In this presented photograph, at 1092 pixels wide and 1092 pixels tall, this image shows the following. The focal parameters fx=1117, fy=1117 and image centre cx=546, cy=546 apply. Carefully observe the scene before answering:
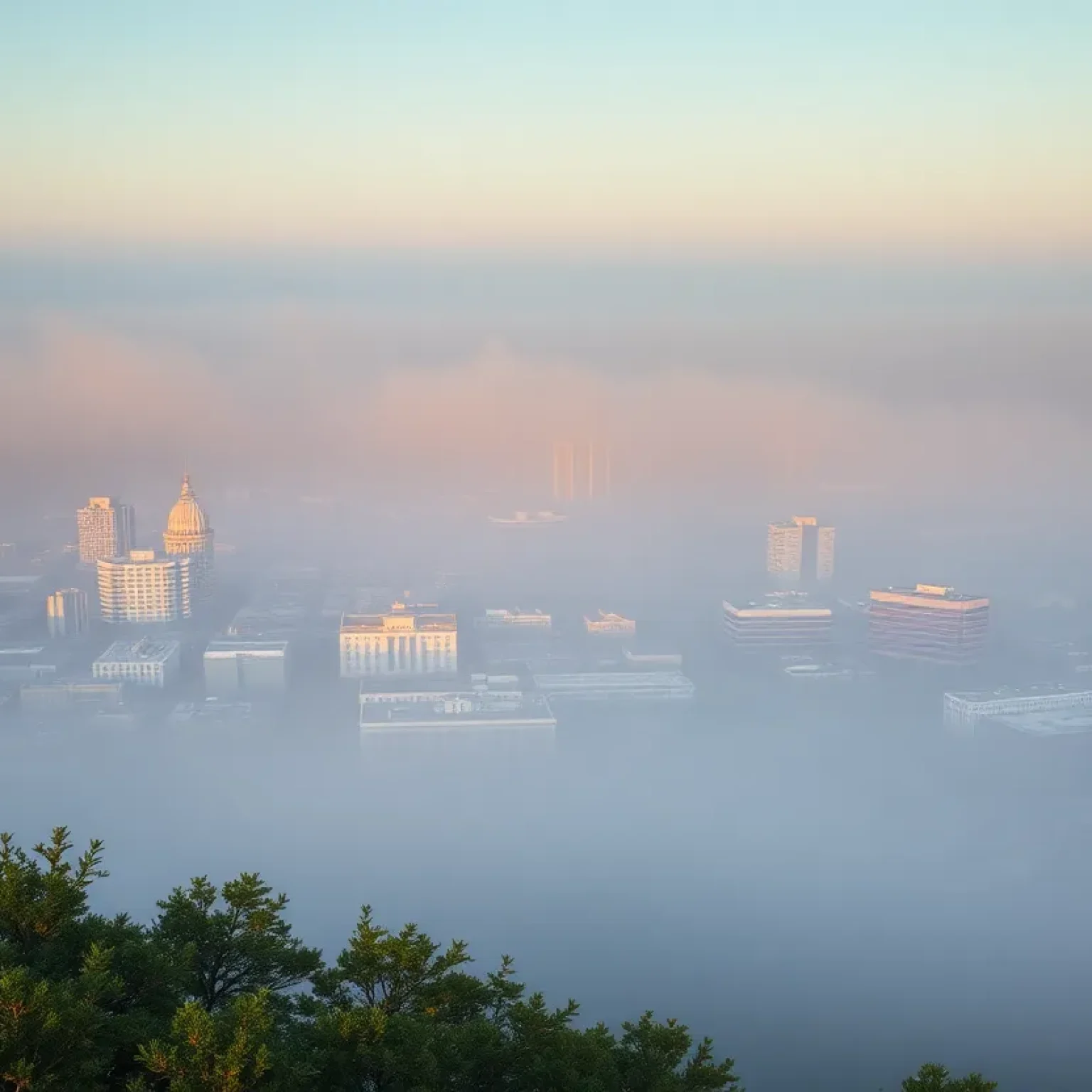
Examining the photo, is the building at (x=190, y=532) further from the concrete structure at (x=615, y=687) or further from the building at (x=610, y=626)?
the concrete structure at (x=615, y=687)

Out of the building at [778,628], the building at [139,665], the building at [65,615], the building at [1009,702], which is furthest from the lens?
the building at [778,628]

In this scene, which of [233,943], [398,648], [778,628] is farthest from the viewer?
[778,628]

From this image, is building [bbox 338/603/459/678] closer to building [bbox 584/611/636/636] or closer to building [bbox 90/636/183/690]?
building [bbox 90/636/183/690]

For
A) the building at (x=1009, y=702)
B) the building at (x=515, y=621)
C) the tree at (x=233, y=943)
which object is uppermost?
the tree at (x=233, y=943)

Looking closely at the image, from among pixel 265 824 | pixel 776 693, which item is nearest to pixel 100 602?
pixel 265 824

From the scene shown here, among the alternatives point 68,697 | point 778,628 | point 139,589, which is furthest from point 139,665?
point 778,628

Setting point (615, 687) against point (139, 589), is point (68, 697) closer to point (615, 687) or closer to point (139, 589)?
point (139, 589)

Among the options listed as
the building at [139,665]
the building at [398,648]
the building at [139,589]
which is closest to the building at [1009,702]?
the building at [398,648]

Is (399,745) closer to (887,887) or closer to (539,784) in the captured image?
(539,784)
